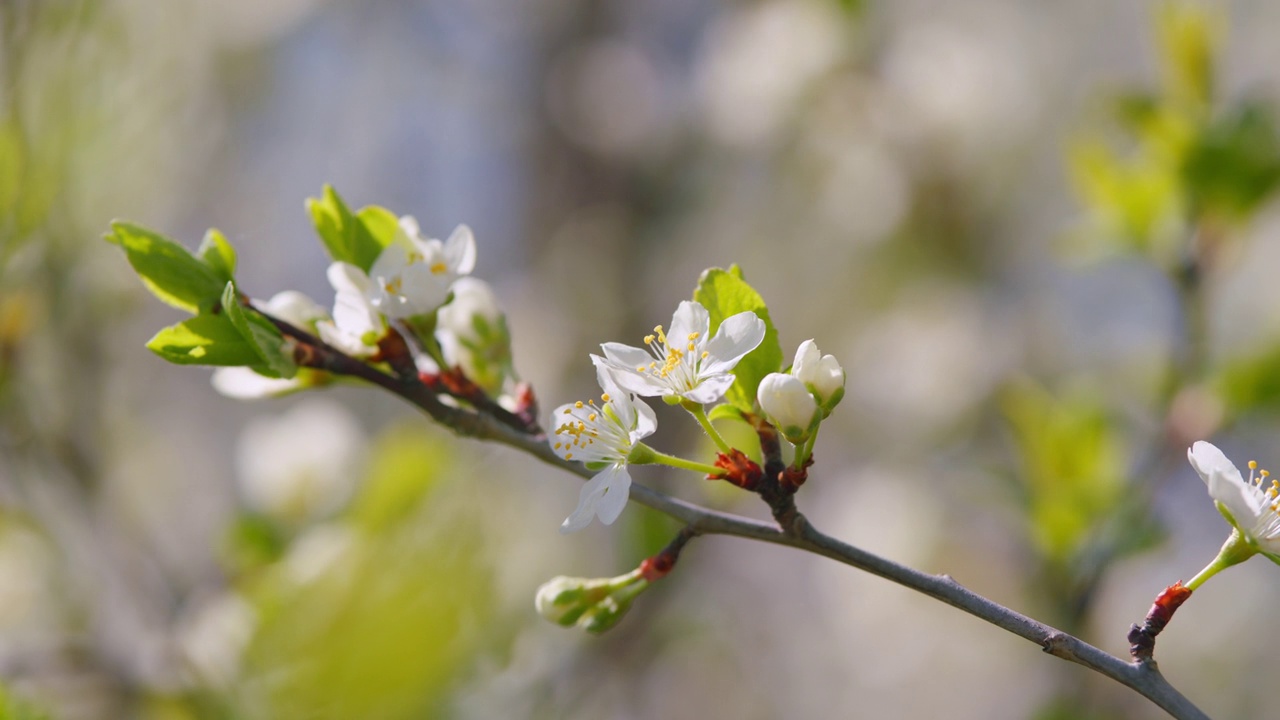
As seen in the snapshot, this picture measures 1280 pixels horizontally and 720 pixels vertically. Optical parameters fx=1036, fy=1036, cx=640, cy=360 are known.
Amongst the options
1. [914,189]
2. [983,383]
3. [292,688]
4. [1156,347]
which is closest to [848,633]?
[983,383]

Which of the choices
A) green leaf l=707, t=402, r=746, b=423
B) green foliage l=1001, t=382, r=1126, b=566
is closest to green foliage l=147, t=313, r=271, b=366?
green leaf l=707, t=402, r=746, b=423

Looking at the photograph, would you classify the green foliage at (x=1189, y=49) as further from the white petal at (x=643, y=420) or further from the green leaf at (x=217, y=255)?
the green leaf at (x=217, y=255)

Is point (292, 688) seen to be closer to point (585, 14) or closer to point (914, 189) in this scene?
point (914, 189)

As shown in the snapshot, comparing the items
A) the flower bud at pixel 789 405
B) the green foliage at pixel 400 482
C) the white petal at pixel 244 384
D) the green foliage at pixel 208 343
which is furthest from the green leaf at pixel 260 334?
the green foliage at pixel 400 482

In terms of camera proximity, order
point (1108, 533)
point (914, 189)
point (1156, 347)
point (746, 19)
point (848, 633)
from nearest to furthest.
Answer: point (1108, 533) < point (1156, 347) < point (848, 633) < point (914, 189) < point (746, 19)

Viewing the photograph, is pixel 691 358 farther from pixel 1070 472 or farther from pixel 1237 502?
pixel 1070 472

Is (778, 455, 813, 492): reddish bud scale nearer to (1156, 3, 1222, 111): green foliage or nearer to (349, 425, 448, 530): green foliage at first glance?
(349, 425, 448, 530): green foliage

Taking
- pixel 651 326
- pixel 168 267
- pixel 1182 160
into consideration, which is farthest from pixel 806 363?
pixel 651 326
